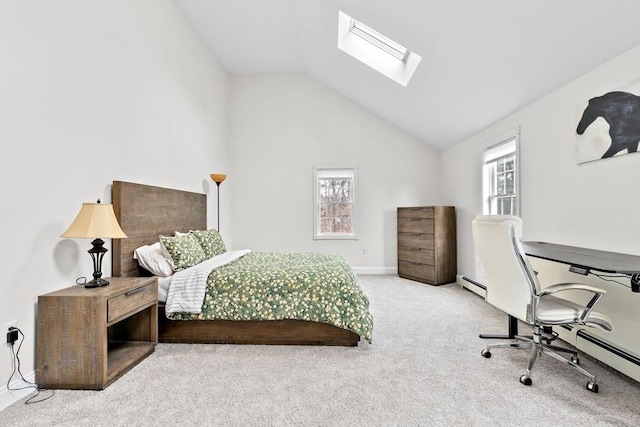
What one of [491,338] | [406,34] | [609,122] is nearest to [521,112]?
[609,122]

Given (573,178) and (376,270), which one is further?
(376,270)

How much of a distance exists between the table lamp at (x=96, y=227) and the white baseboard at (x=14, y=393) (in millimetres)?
605

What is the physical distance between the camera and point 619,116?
2.26m

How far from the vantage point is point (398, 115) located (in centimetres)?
520

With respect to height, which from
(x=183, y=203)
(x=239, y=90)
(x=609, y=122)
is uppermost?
(x=239, y=90)

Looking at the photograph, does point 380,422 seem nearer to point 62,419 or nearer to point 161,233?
point 62,419

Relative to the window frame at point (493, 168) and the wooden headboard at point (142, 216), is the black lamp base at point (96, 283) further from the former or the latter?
the window frame at point (493, 168)

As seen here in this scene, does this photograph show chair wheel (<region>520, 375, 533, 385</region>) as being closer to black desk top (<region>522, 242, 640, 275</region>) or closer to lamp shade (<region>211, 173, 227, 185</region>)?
black desk top (<region>522, 242, 640, 275</region>)

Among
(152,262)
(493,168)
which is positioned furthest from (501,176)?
(152,262)

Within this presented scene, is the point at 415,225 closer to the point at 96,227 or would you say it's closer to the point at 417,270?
the point at 417,270

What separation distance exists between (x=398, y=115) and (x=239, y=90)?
294 cm

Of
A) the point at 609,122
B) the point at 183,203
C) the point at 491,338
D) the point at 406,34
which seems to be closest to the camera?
the point at 609,122

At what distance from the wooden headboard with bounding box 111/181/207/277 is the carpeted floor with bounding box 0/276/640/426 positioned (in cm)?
84

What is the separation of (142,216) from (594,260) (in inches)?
144
